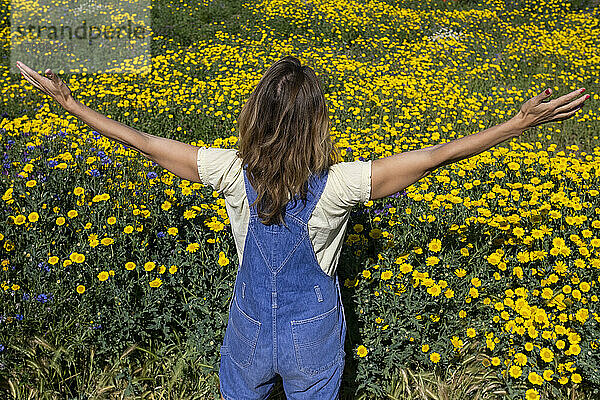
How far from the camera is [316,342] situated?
2.03m

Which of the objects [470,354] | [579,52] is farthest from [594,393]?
[579,52]

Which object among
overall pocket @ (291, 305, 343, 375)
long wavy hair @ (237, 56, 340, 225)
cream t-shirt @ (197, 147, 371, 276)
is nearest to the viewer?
long wavy hair @ (237, 56, 340, 225)

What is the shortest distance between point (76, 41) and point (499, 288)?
9.18 m

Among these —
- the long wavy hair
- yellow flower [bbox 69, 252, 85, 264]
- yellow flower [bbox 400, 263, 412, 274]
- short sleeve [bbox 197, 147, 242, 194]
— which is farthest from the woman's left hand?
yellow flower [bbox 400, 263, 412, 274]

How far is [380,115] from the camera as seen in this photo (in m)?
6.31

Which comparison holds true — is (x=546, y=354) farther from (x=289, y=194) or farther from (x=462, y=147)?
(x=289, y=194)

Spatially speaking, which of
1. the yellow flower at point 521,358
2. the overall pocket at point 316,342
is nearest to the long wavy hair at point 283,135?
the overall pocket at point 316,342

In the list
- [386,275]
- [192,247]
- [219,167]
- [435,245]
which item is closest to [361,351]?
[386,275]

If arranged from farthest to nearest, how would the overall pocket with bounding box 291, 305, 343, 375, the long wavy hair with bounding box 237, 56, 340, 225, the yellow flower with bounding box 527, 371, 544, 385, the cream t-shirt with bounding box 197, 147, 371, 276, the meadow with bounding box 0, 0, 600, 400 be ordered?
the meadow with bounding box 0, 0, 600, 400, the yellow flower with bounding box 527, 371, 544, 385, the overall pocket with bounding box 291, 305, 343, 375, the cream t-shirt with bounding box 197, 147, 371, 276, the long wavy hair with bounding box 237, 56, 340, 225

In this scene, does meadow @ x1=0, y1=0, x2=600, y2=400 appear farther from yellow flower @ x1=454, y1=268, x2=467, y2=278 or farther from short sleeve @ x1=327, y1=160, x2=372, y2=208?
short sleeve @ x1=327, y1=160, x2=372, y2=208

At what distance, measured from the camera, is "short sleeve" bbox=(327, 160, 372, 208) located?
1.82 meters

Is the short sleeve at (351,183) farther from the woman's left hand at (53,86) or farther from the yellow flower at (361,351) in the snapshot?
the yellow flower at (361,351)

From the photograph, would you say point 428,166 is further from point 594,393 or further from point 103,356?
point 103,356

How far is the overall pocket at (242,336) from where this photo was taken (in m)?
2.05
